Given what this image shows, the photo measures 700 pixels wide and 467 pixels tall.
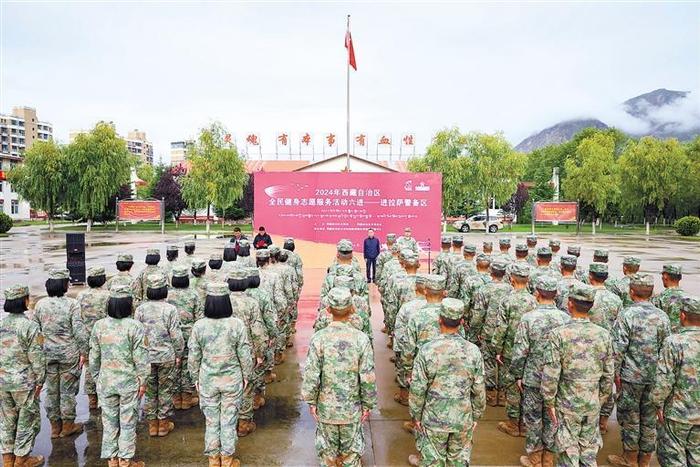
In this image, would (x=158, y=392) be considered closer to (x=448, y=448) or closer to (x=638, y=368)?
(x=448, y=448)

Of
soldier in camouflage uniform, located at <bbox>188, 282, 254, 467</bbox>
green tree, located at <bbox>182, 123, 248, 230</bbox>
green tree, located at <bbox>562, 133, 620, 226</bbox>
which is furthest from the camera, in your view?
green tree, located at <bbox>562, 133, 620, 226</bbox>

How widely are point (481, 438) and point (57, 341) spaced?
4.21m

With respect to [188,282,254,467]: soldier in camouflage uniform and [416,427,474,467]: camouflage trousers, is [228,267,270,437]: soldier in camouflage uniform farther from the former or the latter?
[416,427,474,467]: camouflage trousers

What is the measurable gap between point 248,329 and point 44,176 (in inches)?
1488

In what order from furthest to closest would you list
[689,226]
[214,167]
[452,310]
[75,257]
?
[214,167] → [689,226] → [75,257] → [452,310]

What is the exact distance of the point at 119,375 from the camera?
382 cm

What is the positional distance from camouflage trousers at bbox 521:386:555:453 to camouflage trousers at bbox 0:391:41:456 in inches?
168

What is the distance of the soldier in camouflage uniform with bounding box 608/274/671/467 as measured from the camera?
4062 mm

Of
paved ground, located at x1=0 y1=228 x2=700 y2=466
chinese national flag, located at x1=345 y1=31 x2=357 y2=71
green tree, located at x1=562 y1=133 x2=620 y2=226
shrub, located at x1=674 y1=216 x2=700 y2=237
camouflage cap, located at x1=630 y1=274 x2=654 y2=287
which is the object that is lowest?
paved ground, located at x1=0 y1=228 x2=700 y2=466

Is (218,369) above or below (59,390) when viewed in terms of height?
above

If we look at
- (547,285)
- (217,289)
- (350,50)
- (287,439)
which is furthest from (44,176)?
(547,285)

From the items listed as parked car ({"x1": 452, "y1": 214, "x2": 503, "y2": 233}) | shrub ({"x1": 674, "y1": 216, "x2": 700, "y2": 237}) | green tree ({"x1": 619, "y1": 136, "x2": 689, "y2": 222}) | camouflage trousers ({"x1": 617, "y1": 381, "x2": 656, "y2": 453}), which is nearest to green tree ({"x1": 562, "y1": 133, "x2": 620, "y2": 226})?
green tree ({"x1": 619, "y1": 136, "x2": 689, "y2": 222})

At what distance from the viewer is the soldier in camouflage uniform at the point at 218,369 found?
12.4 feet

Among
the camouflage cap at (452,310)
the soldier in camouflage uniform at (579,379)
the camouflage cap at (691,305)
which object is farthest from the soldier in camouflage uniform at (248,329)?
the camouflage cap at (691,305)
